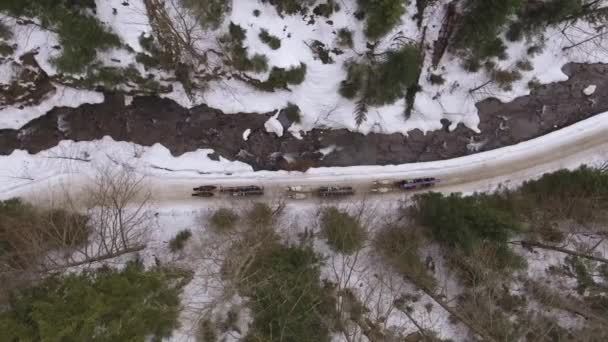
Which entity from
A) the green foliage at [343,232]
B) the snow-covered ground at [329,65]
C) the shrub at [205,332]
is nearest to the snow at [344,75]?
the snow-covered ground at [329,65]

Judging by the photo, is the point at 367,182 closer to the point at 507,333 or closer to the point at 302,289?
the point at 302,289

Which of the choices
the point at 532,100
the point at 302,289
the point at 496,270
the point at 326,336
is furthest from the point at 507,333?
the point at 532,100

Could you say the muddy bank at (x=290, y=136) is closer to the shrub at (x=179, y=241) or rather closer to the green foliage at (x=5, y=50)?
the green foliage at (x=5, y=50)

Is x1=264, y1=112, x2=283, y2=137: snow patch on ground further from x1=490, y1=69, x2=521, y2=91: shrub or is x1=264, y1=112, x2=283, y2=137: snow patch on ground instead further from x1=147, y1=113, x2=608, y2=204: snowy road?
x1=490, y1=69, x2=521, y2=91: shrub

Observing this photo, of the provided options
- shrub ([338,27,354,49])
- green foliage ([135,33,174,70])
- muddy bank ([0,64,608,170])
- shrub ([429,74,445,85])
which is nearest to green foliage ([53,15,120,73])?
green foliage ([135,33,174,70])

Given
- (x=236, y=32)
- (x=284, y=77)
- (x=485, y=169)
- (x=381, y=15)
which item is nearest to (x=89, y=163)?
(x=236, y=32)

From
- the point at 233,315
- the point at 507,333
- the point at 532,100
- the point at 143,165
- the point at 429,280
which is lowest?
Answer: the point at 507,333
